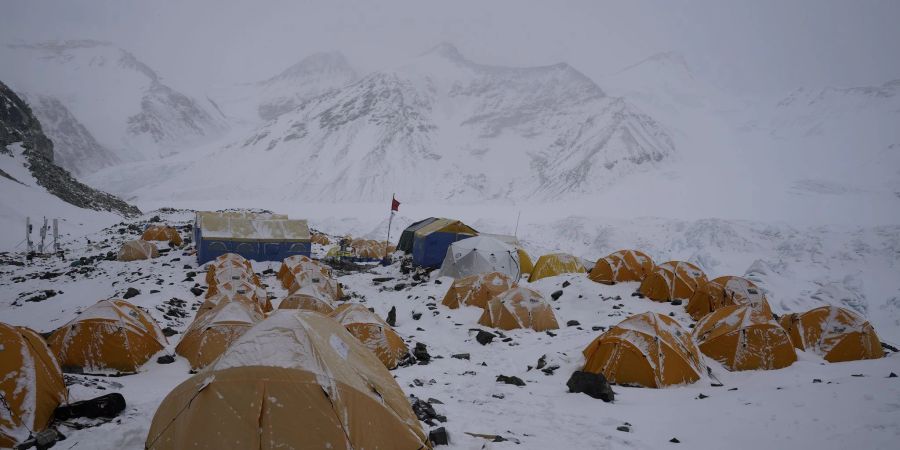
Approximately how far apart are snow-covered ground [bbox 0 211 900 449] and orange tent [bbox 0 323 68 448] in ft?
1.29

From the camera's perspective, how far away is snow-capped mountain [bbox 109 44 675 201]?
256ft

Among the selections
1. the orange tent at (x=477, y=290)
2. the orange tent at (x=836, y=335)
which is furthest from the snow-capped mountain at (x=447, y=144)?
the orange tent at (x=836, y=335)

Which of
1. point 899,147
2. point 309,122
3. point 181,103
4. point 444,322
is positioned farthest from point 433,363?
point 181,103

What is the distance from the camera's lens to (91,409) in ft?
20.0

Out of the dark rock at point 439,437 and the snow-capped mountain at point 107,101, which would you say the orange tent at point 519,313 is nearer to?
the dark rock at point 439,437

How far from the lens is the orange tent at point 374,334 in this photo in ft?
33.8

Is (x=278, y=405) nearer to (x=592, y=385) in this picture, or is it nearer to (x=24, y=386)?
(x=24, y=386)

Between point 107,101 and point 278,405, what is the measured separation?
16662 centimetres

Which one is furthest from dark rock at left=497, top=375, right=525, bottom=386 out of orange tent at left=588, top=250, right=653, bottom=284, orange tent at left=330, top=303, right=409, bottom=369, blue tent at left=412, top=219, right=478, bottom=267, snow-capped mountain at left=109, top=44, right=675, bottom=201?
snow-capped mountain at left=109, top=44, right=675, bottom=201

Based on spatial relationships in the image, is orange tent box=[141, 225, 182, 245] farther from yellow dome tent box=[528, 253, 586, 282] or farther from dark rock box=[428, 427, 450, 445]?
dark rock box=[428, 427, 450, 445]

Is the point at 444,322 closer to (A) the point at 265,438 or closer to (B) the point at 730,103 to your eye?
(A) the point at 265,438

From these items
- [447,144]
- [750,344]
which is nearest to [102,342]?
[750,344]

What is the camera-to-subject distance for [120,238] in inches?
1204

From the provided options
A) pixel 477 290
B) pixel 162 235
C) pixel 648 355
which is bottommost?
pixel 648 355
